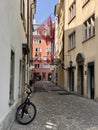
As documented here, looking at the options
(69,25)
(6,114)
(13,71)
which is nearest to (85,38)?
(69,25)

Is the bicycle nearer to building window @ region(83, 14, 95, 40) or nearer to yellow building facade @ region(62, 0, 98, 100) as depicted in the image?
yellow building facade @ region(62, 0, 98, 100)

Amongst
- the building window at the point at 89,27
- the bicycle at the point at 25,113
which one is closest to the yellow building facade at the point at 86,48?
the building window at the point at 89,27

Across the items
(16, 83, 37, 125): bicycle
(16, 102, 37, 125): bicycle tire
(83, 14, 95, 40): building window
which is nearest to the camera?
(16, 102, 37, 125): bicycle tire

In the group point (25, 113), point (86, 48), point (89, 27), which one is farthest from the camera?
point (86, 48)

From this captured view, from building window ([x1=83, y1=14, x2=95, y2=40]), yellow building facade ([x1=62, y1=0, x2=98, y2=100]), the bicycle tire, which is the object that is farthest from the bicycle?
building window ([x1=83, y1=14, x2=95, y2=40])

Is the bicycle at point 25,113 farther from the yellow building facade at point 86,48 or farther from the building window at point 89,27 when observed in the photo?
the building window at point 89,27

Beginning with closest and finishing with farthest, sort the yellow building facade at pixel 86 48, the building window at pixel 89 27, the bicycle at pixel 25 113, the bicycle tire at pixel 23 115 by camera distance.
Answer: the bicycle tire at pixel 23 115, the bicycle at pixel 25 113, the yellow building facade at pixel 86 48, the building window at pixel 89 27

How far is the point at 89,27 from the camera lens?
2222cm

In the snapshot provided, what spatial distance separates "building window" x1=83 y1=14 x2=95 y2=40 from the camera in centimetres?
2107

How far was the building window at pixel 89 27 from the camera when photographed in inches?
829

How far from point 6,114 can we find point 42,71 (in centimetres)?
8908

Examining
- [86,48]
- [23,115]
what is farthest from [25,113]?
[86,48]

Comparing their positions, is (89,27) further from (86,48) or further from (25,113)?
(25,113)

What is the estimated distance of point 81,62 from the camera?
24.4 meters
